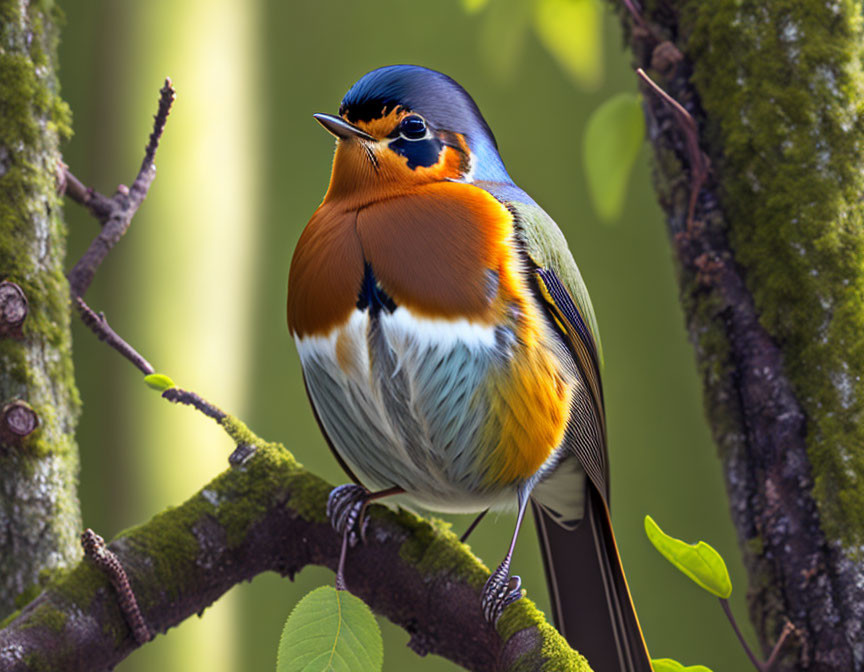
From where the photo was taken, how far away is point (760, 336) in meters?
0.77

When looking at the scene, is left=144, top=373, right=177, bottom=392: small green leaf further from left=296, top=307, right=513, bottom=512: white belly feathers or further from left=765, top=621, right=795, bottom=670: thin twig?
left=765, top=621, right=795, bottom=670: thin twig

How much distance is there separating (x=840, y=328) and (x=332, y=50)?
120 centimetres

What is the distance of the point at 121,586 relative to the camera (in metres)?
0.63

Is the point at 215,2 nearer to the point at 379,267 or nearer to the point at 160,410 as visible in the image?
the point at 160,410

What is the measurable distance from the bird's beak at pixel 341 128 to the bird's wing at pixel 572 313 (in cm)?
11

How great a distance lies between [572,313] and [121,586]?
0.37 metres

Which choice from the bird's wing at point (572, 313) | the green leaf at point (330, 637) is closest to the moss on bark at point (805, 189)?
the bird's wing at point (572, 313)

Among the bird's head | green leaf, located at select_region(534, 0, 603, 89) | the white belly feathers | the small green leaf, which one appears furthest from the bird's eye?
green leaf, located at select_region(534, 0, 603, 89)

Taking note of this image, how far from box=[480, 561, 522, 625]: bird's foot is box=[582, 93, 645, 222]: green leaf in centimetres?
38

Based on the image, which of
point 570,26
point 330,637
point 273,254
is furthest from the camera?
point 273,254

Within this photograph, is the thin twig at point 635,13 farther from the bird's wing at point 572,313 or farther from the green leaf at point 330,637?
the green leaf at point 330,637

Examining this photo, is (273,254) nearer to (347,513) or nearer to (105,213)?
(105,213)

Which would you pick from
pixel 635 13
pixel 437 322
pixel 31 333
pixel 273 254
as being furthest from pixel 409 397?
pixel 273 254

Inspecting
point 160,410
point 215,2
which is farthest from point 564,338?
point 215,2
